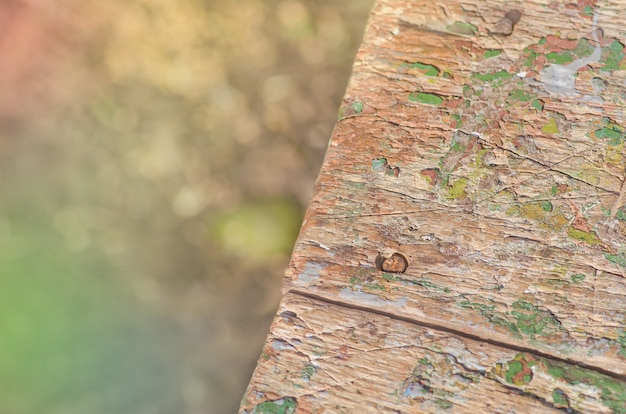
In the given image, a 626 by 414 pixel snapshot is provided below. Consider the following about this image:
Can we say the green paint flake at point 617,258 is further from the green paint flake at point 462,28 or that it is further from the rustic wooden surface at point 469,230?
the green paint flake at point 462,28

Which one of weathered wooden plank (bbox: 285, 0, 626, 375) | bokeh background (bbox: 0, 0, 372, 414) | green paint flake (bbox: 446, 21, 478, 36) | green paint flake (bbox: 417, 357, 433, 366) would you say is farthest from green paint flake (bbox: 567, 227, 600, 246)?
bokeh background (bbox: 0, 0, 372, 414)

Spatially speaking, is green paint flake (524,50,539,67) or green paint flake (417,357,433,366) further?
green paint flake (524,50,539,67)

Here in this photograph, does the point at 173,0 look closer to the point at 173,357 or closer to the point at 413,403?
the point at 173,357

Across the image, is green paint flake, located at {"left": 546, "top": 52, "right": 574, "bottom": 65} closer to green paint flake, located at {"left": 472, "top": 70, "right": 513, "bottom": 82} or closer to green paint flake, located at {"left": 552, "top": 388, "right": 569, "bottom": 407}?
green paint flake, located at {"left": 472, "top": 70, "right": 513, "bottom": 82}

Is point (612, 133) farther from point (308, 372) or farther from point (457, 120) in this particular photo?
point (308, 372)

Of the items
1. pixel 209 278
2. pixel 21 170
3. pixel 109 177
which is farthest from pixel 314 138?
pixel 21 170

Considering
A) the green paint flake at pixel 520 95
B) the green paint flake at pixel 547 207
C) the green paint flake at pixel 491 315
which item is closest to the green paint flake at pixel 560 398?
the green paint flake at pixel 491 315

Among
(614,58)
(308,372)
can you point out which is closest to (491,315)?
(308,372)
